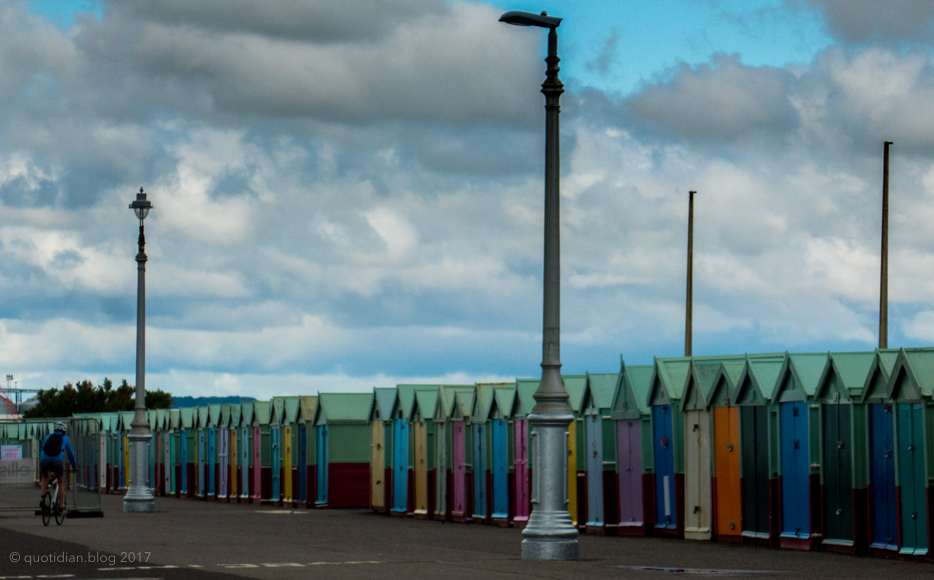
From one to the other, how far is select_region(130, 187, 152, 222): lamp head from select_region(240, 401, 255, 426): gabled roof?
569 inches

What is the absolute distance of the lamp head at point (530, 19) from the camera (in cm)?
1650

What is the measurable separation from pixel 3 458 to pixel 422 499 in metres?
11.0

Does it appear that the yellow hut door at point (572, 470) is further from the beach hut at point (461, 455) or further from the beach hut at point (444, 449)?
the beach hut at point (444, 449)

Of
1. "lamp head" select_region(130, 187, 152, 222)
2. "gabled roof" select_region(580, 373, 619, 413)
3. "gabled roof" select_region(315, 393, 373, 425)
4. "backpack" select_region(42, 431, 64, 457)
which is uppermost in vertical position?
"lamp head" select_region(130, 187, 152, 222)

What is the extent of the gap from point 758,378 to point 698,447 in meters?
2.20

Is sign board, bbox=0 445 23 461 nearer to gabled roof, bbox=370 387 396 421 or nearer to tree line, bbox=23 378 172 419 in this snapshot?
gabled roof, bbox=370 387 396 421

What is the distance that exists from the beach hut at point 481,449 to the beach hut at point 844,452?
10.9m

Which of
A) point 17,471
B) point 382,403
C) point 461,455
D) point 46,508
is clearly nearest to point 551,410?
point 46,508

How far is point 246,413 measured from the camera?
46.7m

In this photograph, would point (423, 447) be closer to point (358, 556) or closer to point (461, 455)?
point (461, 455)

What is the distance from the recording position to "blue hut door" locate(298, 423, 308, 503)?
41.1 metres

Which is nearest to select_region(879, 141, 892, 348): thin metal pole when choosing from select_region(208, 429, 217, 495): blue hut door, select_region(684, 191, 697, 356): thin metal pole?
select_region(684, 191, 697, 356): thin metal pole

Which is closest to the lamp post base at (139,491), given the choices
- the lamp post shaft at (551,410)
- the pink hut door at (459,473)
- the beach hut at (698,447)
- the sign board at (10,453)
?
the sign board at (10,453)

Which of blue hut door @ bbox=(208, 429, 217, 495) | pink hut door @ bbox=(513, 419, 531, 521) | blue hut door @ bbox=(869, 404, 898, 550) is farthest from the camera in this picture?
blue hut door @ bbox=(208, 429, 217, 495)
